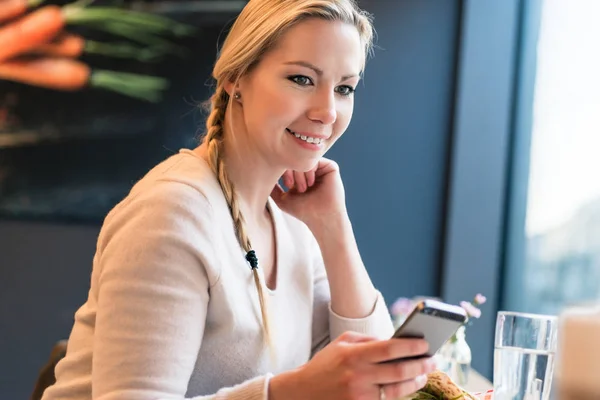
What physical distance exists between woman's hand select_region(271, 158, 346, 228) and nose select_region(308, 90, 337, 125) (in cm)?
24

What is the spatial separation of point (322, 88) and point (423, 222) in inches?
84.9

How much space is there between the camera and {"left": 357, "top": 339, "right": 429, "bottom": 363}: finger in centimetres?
95

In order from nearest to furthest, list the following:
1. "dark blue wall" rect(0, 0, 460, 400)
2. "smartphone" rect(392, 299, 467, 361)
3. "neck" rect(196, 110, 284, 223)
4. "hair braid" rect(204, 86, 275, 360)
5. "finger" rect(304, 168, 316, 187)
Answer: "smartphone" rect(392, 299, 467, 361) → "hair braid" rect(204, 86, 275, 360) → "neck" rect(196, 110, 284, 223) → "finger" rect(304, 168, 316, 187) → "dark blue wall" rect(0, 0, 460, 400)

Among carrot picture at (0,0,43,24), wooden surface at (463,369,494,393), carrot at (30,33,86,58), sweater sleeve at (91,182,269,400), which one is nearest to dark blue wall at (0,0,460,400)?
carrot at (30,33,86,58)

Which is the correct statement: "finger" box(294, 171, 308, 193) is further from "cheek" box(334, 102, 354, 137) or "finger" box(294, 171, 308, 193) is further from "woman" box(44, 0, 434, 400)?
"cheek" box(334, 102, 354, 137)

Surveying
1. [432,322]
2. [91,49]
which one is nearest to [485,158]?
[91,49]

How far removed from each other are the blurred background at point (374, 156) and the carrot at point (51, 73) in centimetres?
3

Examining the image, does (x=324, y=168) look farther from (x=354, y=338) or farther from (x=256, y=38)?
(x=354, y=338)

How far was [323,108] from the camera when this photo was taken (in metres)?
1.39

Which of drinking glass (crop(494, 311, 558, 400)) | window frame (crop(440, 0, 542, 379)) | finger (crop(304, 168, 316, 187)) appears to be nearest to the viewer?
drinking glass (crop(494, 311, 558, 400))

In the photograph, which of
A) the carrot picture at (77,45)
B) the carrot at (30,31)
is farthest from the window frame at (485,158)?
the carrot at (30,31)

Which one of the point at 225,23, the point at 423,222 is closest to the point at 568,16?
the point at 423,222

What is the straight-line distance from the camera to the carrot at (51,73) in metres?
3.51

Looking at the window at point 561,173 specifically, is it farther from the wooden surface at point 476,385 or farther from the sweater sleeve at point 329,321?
the sweater sleeve at point 329,321
